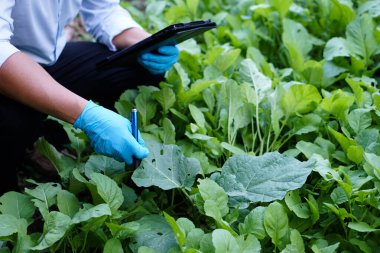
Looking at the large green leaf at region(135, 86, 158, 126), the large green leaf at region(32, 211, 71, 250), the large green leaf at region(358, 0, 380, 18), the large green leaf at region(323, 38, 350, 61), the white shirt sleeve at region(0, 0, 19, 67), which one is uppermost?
the white shirt sleeve at region(0, 0, 19, 67)

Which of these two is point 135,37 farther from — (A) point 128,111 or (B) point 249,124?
(B) point 249,124

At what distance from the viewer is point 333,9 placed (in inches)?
100

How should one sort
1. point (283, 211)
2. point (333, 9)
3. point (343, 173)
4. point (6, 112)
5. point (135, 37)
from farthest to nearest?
1. point (333, 9)
2. point (135, 37)
3. point (6, 112)
4. point (343, 173)
5. point (283, 211)

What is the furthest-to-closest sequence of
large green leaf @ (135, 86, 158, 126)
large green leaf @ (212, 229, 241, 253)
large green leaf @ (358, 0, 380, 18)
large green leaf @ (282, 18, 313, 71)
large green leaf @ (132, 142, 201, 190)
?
large green leaf @ (358, 0, 380, 18) < large green leaf @ (282, 18, 313, 71) < large green leaf @ (135, 86, 158, 126) < large green leaf @ (132, 142, 201, 190) < large green leaf @ (212, 229, 241, 253)

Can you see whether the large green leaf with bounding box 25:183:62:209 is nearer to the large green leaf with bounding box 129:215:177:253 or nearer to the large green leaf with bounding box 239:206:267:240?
the large green leaf with bounding box 129:215:177:253

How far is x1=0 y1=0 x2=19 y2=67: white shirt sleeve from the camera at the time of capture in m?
1.59

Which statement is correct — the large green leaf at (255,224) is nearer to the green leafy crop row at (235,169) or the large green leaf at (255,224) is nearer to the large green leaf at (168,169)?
the green leafy crop row at (235,169)

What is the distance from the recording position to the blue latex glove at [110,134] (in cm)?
→ 158

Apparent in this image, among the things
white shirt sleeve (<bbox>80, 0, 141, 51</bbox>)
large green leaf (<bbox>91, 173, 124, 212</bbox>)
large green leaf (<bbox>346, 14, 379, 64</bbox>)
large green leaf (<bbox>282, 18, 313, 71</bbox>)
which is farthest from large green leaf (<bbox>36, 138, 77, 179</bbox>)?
large green leaf (<bbox>346, 14, 379, 64</bbox>)

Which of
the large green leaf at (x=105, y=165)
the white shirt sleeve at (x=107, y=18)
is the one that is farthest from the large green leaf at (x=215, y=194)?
the white shirt sleeve at (x=107, y=18)

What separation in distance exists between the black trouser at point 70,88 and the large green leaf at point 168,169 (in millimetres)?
474

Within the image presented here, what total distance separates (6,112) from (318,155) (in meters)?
0.97

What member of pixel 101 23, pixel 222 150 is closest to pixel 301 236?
pixel 222 150

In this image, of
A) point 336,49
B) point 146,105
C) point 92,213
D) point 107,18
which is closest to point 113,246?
point 92,213
